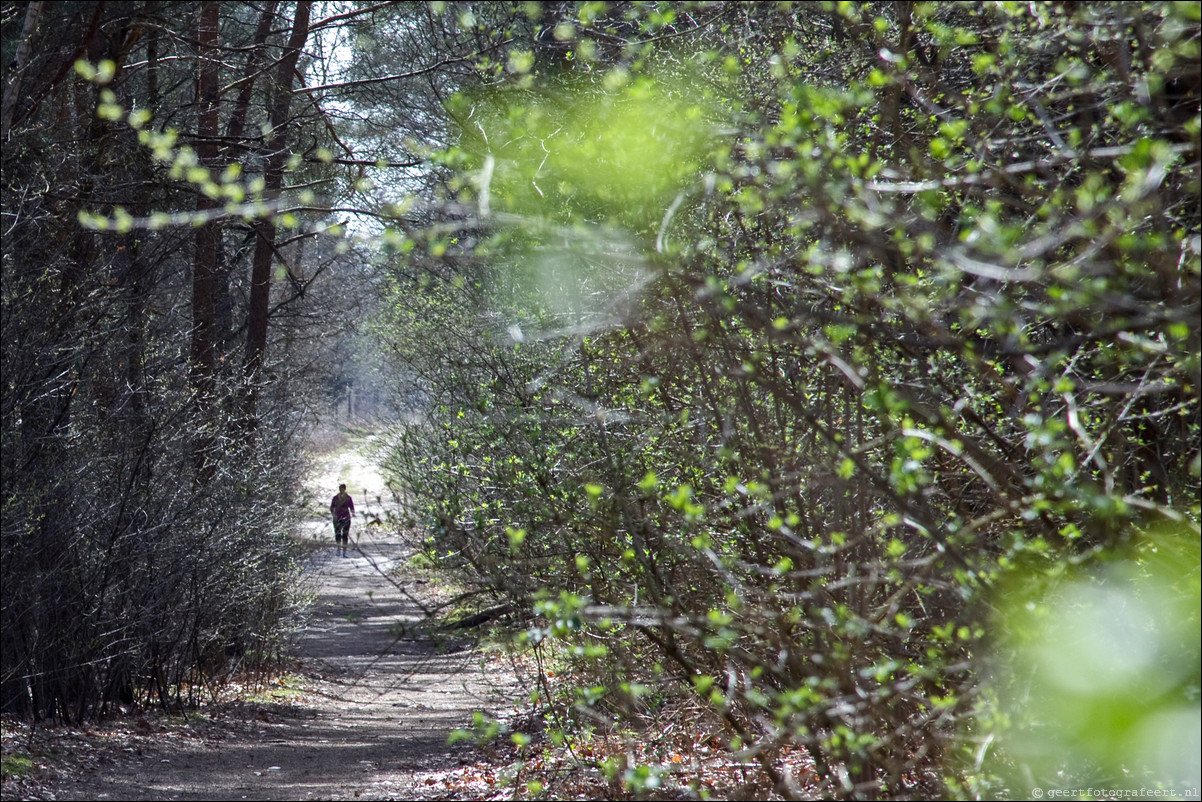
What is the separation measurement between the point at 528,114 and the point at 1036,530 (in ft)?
8.60

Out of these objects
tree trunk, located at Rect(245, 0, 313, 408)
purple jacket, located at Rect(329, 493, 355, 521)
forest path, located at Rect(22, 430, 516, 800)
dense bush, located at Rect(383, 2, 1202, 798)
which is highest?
tree trunk, located at Rect(245, 0, 313, 408)

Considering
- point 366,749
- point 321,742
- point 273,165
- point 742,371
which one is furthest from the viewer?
point 273,165

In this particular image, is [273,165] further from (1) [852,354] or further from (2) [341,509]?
(1) [852,354]

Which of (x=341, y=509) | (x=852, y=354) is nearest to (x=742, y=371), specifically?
(x=852, y=354)

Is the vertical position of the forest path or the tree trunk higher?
the tree trunk

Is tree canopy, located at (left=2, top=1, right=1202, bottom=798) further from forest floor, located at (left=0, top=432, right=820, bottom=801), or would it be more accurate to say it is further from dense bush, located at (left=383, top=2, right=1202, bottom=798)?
forest floor, located at (left=0, top=432, right=820, bottom=801)

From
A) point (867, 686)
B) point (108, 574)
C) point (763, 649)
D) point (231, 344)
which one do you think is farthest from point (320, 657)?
point (867, 686)

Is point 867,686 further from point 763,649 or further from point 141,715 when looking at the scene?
point 141,715

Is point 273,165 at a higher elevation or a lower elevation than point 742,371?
higher

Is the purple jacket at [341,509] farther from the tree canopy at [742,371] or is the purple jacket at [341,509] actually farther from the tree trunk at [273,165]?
the tree trunk at [273,165]

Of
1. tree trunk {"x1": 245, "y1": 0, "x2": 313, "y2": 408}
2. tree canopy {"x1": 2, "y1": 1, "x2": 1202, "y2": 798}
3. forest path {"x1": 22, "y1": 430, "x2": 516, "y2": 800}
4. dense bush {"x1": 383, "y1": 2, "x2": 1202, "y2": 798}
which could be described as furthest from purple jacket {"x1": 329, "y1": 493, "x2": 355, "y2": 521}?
dense bush {"x1": 383, "y1": 2, "x2": 1202, "y2": 798}

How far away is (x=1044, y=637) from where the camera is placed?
9.77 ft

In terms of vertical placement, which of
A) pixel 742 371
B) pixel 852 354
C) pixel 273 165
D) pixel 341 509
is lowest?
pixel 742 371

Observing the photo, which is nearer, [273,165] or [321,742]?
[321,742]
